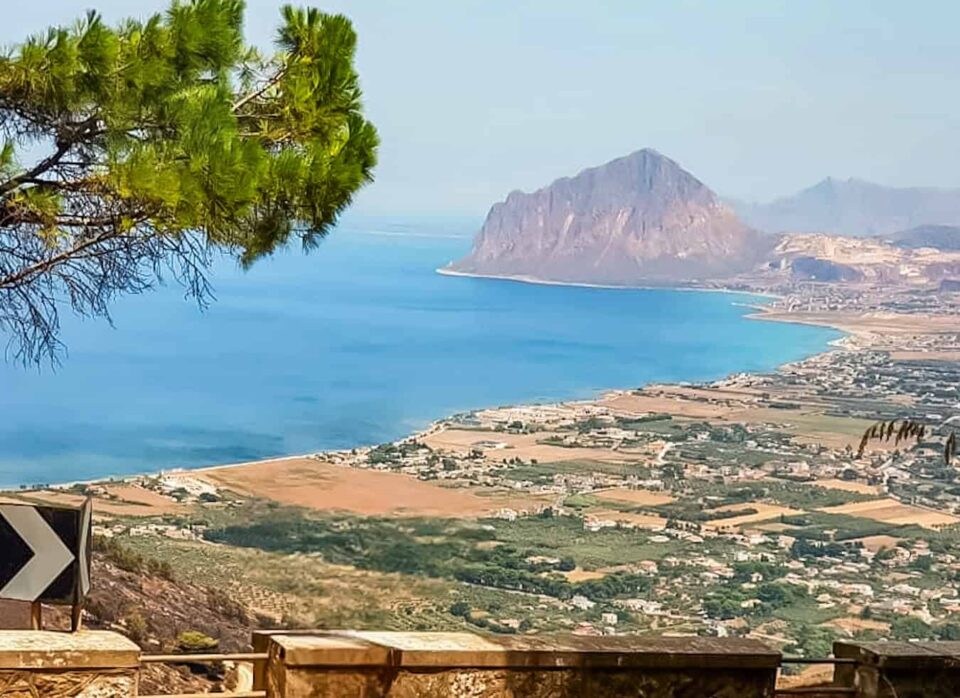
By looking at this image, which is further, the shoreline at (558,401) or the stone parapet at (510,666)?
the shoreline at (558,401)

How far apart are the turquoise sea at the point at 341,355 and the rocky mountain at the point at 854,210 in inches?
42.8

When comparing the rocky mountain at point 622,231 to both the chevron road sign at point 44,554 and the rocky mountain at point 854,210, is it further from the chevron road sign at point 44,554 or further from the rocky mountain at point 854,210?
the chevron road sign at point 44,554

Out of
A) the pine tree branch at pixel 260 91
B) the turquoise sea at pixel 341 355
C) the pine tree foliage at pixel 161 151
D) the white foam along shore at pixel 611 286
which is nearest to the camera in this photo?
the pine tree foliage at pixel 161 151

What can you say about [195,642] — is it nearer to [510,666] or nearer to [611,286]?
[510,666]

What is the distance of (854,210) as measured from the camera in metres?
14.5

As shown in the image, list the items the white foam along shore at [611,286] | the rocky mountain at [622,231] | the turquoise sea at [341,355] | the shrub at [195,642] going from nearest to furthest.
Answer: the shrub at [195,642]
the turquoise sea at [341,355]
the rocky mountain at [622,231]
the white foam along shore at [611,286]

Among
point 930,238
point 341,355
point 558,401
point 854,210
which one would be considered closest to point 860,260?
point 930,238

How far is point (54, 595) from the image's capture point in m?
2.67

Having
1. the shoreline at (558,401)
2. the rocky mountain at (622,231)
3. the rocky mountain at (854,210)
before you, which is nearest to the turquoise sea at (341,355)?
the shoreline at (558,401)

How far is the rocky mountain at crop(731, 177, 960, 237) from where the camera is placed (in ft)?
42.8

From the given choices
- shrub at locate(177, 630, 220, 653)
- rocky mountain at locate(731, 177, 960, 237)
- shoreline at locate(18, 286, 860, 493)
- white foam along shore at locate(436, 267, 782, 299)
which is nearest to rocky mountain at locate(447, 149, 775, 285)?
white foam along shore at locate(436, 267, 782, 299)

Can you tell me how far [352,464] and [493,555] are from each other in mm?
1787

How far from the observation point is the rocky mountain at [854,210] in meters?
13.0

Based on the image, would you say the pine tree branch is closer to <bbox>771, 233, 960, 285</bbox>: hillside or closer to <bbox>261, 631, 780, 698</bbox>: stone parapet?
<bbox>261, 631, 780, 698</bbox>: stone parapet
